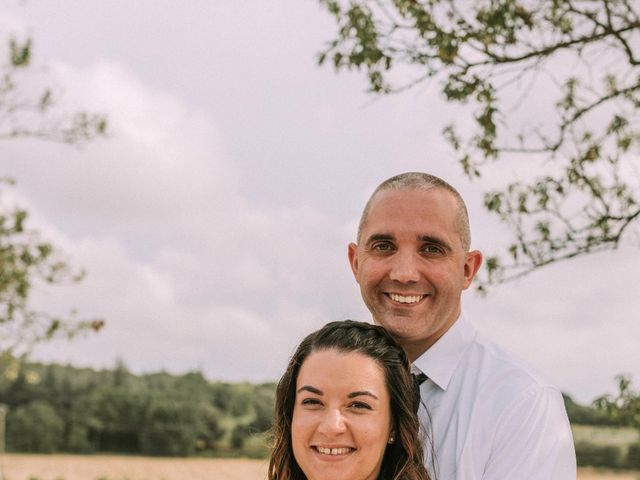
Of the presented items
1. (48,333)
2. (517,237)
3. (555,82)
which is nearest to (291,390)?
(517,237)

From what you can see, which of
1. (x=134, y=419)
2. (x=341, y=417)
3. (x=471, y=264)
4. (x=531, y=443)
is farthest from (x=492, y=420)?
(x=134, y=419)

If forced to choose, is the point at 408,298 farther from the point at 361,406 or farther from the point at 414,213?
the point at 361,406

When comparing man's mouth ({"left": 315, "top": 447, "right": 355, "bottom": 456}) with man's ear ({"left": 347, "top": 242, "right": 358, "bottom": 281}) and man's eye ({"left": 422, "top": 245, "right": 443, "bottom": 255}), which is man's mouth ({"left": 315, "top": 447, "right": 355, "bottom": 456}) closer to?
man's eye ({"left": 422, "top": 245, "right": 443, "bottom": 255})

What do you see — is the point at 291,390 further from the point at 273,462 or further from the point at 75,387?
the point at 75,387

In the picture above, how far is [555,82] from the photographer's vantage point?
5750mm

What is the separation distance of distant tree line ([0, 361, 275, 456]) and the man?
3514cm

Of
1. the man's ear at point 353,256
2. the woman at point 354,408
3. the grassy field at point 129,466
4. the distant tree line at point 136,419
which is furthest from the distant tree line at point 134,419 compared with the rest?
the woman at point 354,408

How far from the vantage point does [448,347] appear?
320 cm

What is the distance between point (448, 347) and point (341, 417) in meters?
0.61

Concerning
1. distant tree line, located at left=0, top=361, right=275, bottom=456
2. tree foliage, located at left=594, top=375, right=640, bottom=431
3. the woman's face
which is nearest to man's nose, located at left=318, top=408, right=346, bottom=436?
the woman's face

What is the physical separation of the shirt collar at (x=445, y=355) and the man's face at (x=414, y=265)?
5cm

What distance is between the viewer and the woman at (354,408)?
110 inches

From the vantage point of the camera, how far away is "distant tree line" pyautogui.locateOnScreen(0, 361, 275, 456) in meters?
39.1

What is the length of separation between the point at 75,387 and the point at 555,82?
41129 millimetres
